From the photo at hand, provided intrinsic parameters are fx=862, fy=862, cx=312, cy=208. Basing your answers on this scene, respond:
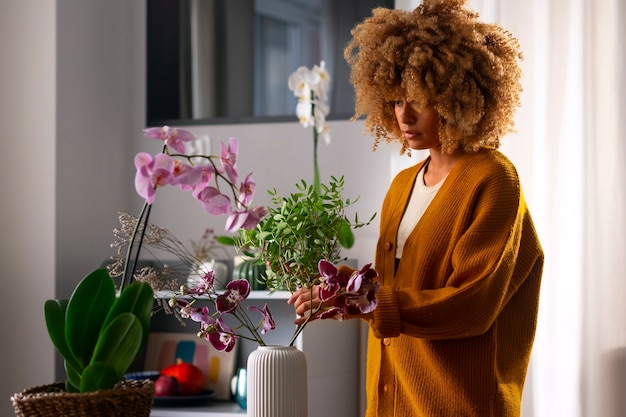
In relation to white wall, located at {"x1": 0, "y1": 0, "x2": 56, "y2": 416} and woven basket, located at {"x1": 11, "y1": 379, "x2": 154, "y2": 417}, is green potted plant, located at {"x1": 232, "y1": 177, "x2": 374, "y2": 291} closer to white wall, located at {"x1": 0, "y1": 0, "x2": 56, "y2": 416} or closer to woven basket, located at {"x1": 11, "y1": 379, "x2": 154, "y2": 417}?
woven basket, located at {"x1": 11, "y1": 379, "x2": 154, "y2": 417}

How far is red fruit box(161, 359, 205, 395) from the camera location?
249 centimetres

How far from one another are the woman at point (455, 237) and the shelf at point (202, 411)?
0.94 metres

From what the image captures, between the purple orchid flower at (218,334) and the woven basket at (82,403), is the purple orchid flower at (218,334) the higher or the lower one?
the higher one

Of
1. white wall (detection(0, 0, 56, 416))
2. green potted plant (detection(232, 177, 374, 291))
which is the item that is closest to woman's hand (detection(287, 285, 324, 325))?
green potted plant (detection(232, 177, 374, 291))

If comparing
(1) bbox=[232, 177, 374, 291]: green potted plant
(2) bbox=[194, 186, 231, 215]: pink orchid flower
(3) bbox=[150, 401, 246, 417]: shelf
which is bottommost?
(3) bbox=[150, 401, 246, 417]: shelf

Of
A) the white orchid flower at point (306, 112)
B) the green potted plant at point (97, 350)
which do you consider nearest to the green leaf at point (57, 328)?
the green potted plant at point (97, 350)

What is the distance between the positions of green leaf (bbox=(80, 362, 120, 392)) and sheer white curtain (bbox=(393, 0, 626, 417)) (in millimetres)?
1373

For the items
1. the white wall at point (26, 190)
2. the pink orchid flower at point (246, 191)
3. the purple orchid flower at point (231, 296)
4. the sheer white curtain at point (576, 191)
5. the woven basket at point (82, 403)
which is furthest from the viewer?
the white wall at point (26, 190)

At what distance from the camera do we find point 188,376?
2496 mm

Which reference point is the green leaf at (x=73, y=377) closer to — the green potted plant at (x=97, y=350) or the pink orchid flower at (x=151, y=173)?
the green potted plant at (x=97, y=350)

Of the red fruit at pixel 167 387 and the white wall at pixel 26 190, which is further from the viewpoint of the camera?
the white wall at pixel 26 190

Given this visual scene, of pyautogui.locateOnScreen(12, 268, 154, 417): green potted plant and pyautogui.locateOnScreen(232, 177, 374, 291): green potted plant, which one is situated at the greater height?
pyautogui.locateOnScreen(232, 177, 374, 291): green potted plant

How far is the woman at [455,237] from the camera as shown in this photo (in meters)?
1.35

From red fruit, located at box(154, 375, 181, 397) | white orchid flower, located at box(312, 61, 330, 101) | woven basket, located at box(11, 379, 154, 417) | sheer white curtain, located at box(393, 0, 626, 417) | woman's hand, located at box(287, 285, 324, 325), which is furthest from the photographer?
red fruit, located at box(154, 375, 181, 397)
